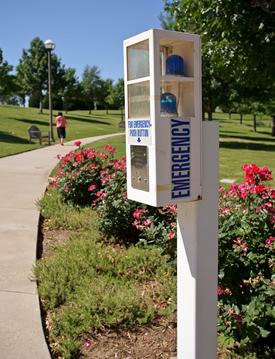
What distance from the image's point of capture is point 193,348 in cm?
217

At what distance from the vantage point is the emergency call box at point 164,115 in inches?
75.8

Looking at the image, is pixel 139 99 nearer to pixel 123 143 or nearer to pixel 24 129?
pixel 123 143

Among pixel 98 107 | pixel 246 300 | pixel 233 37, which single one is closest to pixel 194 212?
pixel 246 300

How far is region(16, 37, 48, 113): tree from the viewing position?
40.9m

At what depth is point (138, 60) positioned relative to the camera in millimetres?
2059

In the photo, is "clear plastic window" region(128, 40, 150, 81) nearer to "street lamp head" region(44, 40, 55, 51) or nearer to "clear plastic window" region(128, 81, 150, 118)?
"clear plastic window" region(128, 81, 150, 118)

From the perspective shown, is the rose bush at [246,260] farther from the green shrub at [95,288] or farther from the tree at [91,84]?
the tree at [91,84]

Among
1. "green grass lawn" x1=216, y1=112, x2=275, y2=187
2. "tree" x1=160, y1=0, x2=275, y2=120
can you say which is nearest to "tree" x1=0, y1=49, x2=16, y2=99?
"green grass lawn" x1=216, y1=112, x2=275, y2=187

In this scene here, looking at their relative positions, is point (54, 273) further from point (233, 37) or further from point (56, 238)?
point (233, 37)

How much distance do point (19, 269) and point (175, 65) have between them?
2871mm

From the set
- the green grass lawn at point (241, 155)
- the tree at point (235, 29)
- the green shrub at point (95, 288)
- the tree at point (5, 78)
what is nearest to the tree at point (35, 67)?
the tree at point (5, 78)

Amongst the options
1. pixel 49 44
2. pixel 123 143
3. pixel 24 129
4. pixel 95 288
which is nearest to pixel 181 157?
pixel 95 288

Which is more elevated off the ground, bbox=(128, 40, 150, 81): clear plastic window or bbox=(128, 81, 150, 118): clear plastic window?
bbox=(128, 40, 150, 81): clear plastic window

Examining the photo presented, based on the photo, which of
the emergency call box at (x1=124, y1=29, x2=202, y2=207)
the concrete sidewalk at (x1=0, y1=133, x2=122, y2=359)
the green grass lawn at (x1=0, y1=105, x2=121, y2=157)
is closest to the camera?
Result: the emergency call box at (x1=124, y1=29, x2=202, y2=207)
